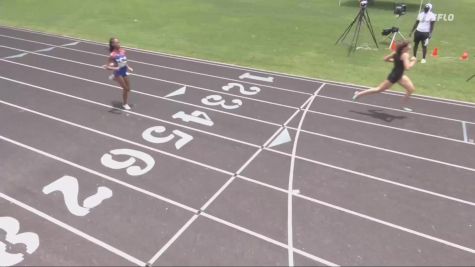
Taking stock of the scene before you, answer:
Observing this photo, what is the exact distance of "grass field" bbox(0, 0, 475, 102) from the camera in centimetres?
1411

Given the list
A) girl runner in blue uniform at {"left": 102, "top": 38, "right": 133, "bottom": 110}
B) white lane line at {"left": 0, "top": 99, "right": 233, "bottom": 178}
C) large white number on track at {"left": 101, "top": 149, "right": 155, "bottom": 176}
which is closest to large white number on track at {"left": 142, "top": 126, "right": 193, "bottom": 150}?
white lane line at {"left": 0, "top": 99, "right": 233, "bottom": 178}

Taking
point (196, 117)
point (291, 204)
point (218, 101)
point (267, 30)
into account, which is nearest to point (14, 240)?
point (291, 204)

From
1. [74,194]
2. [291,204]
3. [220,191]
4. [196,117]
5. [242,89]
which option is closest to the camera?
[291,204]

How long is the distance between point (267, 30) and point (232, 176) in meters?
14.2

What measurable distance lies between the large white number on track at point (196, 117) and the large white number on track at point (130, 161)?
6.62ft

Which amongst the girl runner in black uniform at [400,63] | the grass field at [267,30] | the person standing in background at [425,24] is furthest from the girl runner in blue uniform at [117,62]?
the person standing in background at [425,24]

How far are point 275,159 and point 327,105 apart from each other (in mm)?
3650

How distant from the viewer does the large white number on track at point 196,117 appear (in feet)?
32.8

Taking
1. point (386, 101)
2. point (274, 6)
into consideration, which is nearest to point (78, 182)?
point (386, 101)

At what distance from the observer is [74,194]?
706 centimetres

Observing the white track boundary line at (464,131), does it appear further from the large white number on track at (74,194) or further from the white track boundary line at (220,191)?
the large white number on track at (74,194)

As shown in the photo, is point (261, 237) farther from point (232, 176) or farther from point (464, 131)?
point (464, 131)

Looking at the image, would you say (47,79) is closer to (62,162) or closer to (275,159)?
(62,162)

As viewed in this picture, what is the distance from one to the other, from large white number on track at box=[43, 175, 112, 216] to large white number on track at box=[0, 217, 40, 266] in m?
0.78
